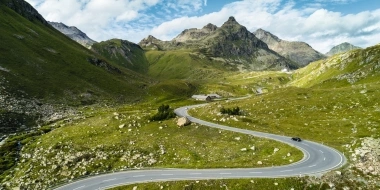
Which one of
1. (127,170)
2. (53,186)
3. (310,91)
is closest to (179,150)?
(127,170)

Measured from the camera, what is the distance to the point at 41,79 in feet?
443

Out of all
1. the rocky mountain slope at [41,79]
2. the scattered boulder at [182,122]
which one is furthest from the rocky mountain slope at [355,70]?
the rocky mountain slope at [41,79]

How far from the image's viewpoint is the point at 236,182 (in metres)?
48.7

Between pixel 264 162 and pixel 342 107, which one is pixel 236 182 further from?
pixel 342 107

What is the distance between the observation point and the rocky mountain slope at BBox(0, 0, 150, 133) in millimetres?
103275

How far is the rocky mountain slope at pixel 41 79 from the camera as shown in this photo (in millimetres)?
103275

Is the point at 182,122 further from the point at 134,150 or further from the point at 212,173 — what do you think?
the point at 212,173

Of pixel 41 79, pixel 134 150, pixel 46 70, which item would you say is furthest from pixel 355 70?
pixel 46 70

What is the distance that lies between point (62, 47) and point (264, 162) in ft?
575

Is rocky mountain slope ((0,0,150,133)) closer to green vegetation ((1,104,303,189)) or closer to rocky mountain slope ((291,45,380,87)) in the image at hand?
green vegetation ((1,104,303,189))

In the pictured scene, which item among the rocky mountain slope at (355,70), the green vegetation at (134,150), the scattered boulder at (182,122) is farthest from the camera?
the rocky mountain slope at (355,70)

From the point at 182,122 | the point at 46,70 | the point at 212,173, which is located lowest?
the point at 212,173

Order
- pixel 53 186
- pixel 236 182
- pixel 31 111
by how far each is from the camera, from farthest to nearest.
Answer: pixel 31 111 < pixel 53 186 < pixel 236 182

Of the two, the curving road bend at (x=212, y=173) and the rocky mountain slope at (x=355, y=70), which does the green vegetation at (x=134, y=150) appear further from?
the rocky mountain slope at (x=355, y=70)
